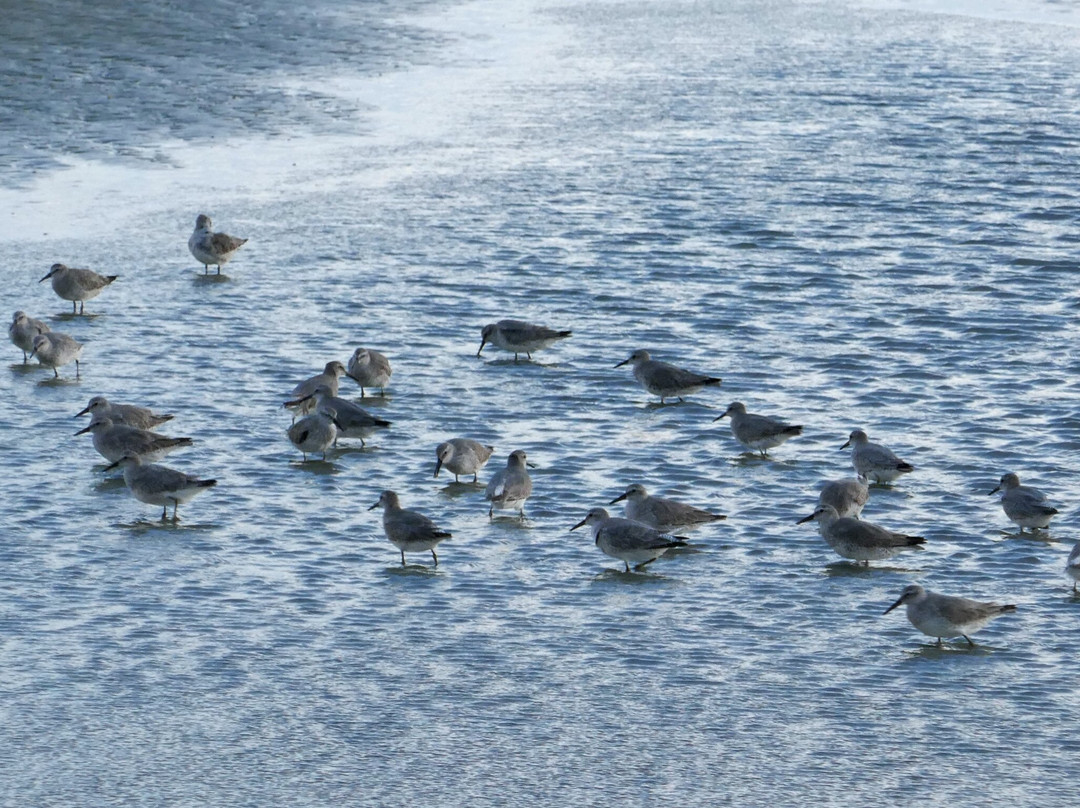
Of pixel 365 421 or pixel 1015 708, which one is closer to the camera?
pixel 1015 708

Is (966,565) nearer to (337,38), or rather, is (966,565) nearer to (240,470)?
(240,470)

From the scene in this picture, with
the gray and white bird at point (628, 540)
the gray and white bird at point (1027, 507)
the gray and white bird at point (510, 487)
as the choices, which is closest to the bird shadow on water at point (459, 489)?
the gray and white bird at point (510, 487)

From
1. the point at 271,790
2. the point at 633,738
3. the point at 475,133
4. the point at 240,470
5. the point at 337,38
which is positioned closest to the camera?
the point at 271,790

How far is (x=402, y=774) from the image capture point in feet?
38.3

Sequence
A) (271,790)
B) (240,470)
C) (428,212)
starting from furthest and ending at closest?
(428,212)
(240,470)
(271,790)

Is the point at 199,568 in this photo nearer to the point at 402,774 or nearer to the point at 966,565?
the point at 402,774

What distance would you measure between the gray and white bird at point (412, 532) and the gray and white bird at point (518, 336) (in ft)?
17.7

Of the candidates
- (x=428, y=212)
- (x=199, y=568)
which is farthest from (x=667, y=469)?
(x=428, y=212)

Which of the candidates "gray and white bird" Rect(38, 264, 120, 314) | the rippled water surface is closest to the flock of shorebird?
the rippled water surface

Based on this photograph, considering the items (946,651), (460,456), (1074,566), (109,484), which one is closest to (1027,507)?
(1074,566)

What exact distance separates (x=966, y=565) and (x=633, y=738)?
4339 millimetres

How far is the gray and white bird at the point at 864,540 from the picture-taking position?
15117 millimetres

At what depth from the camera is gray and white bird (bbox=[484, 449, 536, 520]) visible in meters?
16.2

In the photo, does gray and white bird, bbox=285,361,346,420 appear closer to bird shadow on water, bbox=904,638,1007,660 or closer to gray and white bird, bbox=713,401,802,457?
gray and white bird, bbox=713,401,802,457
